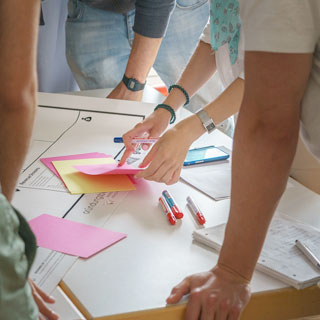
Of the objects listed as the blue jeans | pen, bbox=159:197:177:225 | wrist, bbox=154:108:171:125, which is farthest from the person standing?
the blue jeans

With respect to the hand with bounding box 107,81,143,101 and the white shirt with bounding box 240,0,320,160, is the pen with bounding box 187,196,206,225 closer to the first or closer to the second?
the white shirt with bounding box 240,0,320,160

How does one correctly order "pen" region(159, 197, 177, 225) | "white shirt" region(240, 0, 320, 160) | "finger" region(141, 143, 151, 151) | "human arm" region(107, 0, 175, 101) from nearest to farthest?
"white shirt" region(240, 0, 320, 160) → "pen" region(159, 197, 177, 225) → "finger" region(141, 143, 151, 151) → "human arm" region(107, 0, 175, 101)

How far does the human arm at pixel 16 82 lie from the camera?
31.1 inches

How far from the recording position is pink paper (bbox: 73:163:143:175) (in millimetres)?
1264

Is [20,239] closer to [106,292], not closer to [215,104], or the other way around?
[106,292]

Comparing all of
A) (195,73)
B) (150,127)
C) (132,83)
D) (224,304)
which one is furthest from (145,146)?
(224,304)

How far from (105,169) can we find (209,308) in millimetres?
556

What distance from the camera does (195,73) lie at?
1502 millimetres

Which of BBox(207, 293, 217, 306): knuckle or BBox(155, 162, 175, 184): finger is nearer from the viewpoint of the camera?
BBox(207, 293, 217, 306): knuckle

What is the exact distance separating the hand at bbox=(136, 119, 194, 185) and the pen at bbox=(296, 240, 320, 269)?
0.38m

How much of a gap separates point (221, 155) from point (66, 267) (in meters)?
0.66

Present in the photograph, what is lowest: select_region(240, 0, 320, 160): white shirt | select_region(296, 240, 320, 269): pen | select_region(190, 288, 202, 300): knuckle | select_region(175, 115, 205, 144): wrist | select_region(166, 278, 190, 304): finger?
select_region(175, 115, 205, 144): wrist

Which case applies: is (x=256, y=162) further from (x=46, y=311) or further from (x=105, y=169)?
(x=105, y=169)

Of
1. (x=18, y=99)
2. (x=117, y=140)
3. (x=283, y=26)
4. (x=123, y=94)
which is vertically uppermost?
(x=283, y=26)
